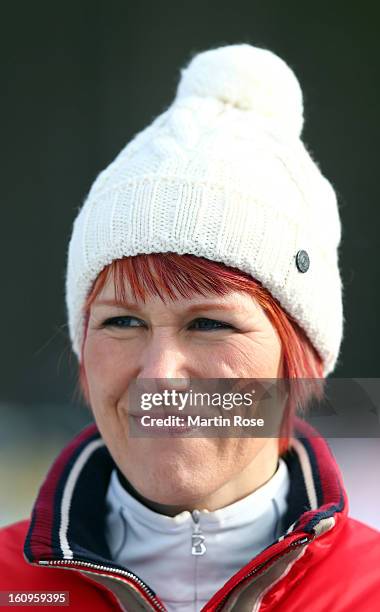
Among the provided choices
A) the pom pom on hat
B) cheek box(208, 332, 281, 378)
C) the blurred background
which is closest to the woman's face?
cheek box(208, 332, 281, 378)

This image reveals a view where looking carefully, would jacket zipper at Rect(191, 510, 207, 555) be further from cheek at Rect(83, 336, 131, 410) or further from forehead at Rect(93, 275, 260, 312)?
forehead at Rect(93, 275, 260, 312)

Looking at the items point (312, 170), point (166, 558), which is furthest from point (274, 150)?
point (166, 558)

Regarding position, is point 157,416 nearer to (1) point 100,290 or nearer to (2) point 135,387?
(2) point 135,387

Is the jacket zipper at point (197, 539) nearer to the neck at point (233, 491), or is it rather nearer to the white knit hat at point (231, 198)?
the neck at point (233, 491)

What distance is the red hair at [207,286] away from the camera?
118cm

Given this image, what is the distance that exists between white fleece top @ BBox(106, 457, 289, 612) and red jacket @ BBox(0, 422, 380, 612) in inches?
1.8

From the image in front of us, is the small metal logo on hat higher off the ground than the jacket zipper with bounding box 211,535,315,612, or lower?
higher

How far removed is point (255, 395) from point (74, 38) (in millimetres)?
2685

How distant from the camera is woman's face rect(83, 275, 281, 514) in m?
1.18

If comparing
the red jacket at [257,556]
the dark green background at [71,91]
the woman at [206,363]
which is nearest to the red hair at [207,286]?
the woman at [206,363]

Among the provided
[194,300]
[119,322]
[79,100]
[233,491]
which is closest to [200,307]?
[194,300]

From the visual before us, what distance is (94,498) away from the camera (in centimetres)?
140

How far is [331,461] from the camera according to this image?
1355 mm

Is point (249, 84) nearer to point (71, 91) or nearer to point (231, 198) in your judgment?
point (231, 198)
